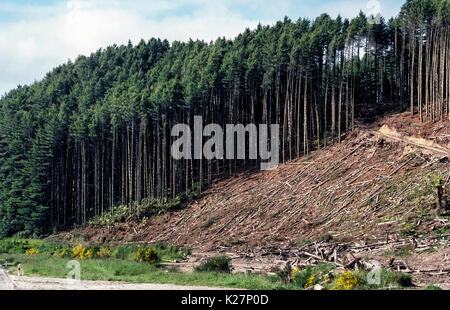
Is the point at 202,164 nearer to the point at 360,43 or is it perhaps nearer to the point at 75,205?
A: the point at 75,205

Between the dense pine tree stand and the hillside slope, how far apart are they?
3871 millimetres

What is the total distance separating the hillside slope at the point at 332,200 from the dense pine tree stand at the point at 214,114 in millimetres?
3871

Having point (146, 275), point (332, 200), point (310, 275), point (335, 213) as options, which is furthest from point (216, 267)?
point (332, 200)

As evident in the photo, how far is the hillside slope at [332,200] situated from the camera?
34.4 m

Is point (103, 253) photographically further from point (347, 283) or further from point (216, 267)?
point (347, 283)

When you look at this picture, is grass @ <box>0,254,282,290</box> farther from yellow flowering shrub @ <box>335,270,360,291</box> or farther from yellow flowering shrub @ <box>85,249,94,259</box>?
yellow flowering shrub @ <box>85,249,94,259</box>

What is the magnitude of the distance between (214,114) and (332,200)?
79.7ft

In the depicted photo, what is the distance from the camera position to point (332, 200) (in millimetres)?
40969

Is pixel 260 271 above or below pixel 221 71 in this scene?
below

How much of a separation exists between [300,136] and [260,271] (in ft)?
106

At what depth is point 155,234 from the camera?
50.4 metres

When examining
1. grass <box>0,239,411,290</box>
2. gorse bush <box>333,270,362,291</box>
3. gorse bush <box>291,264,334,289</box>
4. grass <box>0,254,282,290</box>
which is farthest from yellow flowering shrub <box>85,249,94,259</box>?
gorse bush <box>333,270,362,291</box>

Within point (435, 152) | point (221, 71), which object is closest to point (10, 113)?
point (221, 71)

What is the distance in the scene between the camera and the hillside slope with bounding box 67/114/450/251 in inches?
1355
